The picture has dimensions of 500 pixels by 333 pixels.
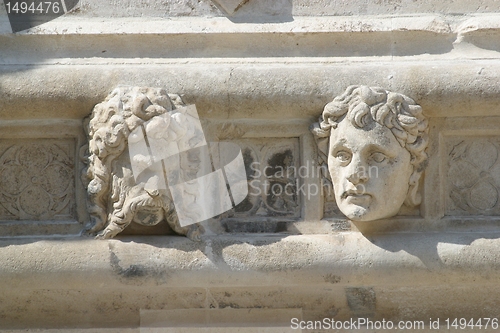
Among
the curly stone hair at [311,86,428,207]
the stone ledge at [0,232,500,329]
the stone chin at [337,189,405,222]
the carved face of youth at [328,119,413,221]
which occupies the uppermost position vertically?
the curly stone hair at [311,86,428,207]

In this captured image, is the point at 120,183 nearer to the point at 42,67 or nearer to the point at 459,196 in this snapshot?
the point at 42,67

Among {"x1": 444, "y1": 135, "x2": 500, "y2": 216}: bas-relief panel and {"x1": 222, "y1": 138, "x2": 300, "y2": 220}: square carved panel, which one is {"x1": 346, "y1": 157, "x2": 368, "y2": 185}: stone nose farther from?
{"x1": 444, "y1": 135, "x2": 500, "y2": 216}: bas-relief panel

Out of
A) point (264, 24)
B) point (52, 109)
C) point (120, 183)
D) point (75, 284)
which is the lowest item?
point (75, 284)

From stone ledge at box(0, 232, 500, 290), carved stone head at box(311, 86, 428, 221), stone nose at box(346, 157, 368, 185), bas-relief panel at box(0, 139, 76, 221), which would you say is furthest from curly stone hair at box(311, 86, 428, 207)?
bas-relief panel at box(0, 139, 76, 221)

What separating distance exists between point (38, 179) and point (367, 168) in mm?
1035

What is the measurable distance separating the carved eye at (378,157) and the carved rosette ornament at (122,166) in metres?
0.59

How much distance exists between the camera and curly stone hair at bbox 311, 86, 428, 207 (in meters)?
2.52

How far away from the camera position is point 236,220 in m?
2.66

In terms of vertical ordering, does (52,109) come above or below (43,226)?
above

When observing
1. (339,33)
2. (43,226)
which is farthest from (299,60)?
(43,226)

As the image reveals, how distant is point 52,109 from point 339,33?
0.93 metres

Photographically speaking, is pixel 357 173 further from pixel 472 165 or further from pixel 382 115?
pixel 472 165

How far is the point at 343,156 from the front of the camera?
8.37 feet

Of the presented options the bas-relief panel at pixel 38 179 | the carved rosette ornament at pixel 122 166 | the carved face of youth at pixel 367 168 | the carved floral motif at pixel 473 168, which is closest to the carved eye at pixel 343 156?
the carved face of youth at pixel 367 168
